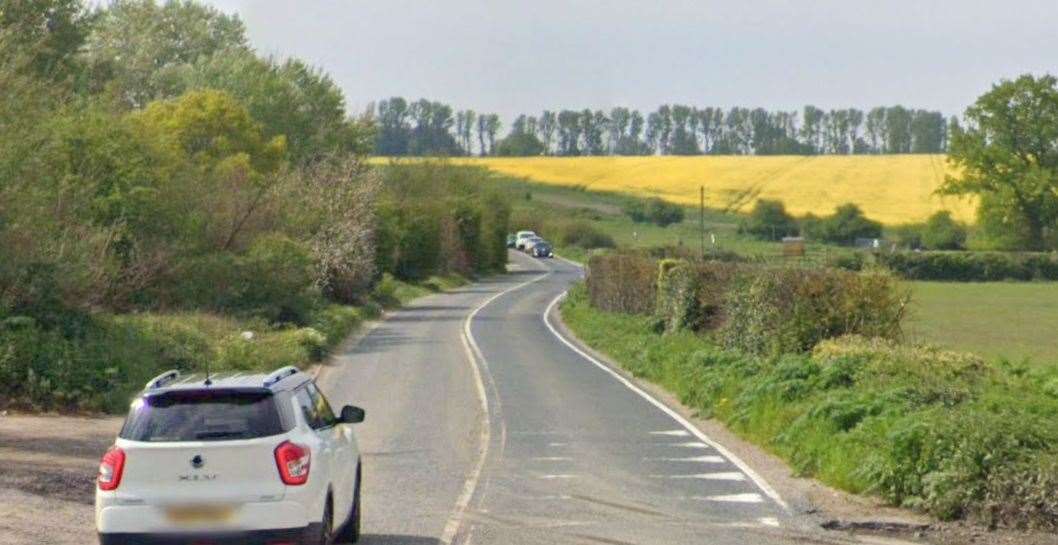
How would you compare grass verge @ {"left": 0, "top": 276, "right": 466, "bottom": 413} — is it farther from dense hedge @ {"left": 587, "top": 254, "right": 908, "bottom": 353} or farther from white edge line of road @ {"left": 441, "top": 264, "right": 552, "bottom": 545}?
dense hedge @ {"left": 587, "top": 254, "right": 908, "bottom": 353}

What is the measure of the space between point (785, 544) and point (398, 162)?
317 ft

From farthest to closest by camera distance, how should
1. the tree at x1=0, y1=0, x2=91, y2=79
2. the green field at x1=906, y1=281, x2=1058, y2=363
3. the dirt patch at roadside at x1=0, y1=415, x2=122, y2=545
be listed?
the tree at x1=0, y1=0, x2=91, y2=79, the green field at x1=906, y1=281, x2=1058, y2=363, the dirt patch at roadside at x1=0, y1=415, x2=122, y2=545

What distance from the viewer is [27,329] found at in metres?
26.3

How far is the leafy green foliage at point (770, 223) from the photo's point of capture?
10212 cm

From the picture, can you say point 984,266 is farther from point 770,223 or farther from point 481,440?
point 481,440

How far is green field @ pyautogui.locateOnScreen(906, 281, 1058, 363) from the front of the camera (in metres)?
→ 42.4

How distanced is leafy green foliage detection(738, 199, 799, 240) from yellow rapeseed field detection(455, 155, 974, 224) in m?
2.77

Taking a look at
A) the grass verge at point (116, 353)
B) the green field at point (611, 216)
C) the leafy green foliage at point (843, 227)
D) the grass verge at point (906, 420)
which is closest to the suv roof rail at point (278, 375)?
the grass verge at point (116, 353)

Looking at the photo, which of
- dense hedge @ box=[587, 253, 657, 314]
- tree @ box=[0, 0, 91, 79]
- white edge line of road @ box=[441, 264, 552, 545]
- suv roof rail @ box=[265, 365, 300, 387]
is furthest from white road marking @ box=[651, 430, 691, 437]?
tree @ box=[0, 0, 91, 79]

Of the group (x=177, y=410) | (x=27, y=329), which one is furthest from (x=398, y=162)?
(x=177, y=410)

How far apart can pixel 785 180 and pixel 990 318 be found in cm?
6905

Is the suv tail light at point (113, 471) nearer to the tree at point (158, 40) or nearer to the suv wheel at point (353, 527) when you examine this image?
the suv wheel at point (353, 527)

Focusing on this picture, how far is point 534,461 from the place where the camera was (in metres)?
20.2

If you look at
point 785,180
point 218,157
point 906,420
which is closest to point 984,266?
point 785,180
